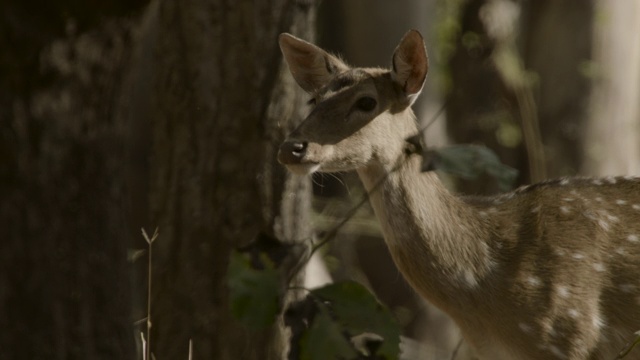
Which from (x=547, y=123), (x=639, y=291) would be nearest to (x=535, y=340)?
(x=639, y=291)

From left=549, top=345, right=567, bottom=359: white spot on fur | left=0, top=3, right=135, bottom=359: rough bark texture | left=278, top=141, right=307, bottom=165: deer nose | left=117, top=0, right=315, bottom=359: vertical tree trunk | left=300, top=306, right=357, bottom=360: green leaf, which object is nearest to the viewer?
left=0, top=3, right=135, bottom=359: rough bark texture

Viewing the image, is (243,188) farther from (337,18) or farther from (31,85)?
(337,18)

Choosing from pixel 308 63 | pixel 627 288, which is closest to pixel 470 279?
pixel 627 288

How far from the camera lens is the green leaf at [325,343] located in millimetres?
5594

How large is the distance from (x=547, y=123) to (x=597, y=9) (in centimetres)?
112

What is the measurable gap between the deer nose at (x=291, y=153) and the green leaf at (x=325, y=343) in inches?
27.7

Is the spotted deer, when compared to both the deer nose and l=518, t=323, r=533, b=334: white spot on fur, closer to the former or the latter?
l=518, t=323, r=533, b=334: white spot on fur

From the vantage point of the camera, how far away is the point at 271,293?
5.71 m

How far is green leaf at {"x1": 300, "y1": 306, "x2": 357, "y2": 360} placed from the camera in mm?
5594

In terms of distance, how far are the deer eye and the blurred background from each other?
43 cm

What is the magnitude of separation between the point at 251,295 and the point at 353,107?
1.11 metres

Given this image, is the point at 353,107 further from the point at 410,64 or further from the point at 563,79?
the point at 563,79

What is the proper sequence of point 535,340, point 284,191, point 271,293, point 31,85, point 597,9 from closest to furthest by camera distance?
point 31,85
point 271,293
point 535,340
point 284,191
point 597,9

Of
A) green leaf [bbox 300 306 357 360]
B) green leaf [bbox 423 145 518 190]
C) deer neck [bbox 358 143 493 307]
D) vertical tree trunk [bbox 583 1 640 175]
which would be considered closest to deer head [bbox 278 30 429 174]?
deer neck [bbox 358 143 493 307]
